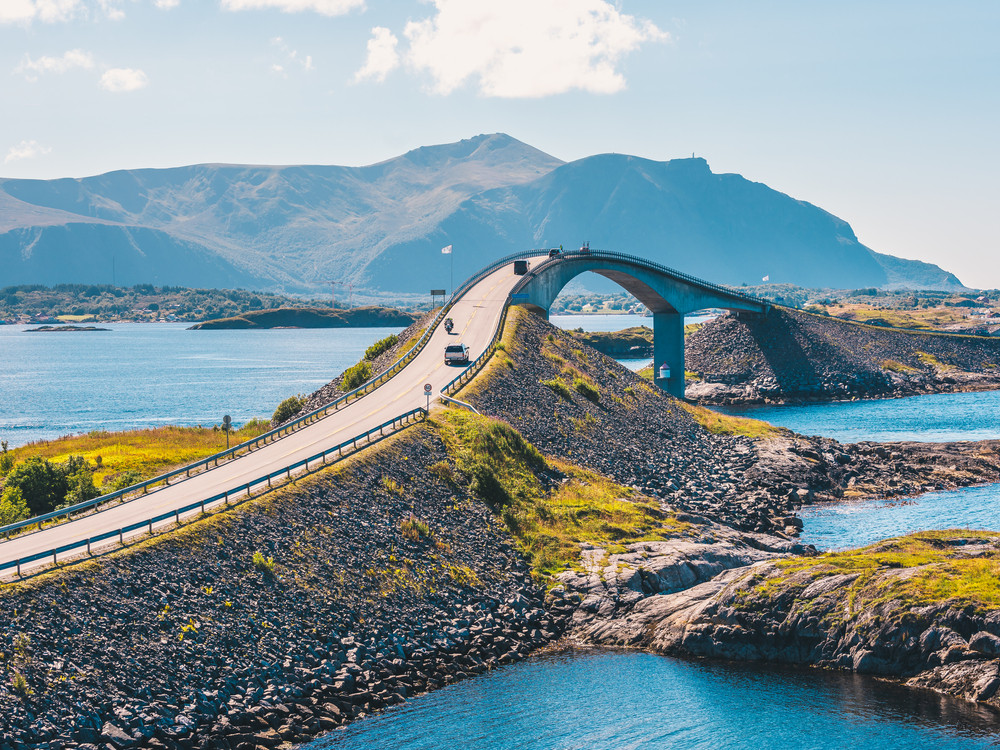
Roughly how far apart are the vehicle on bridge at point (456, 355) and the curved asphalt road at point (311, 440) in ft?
2.91

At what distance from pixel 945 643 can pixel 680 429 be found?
52.9 meters

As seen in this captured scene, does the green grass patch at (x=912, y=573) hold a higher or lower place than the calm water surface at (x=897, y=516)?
higher

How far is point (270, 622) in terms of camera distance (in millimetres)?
42188

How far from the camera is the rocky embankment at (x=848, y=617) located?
42.0 m

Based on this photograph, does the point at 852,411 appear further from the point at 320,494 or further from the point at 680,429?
the point at 320,494

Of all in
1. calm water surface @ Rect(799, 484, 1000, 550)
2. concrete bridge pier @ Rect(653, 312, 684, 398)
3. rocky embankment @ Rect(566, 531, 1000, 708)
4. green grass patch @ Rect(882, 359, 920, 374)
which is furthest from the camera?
green grass patch @ Rect(882, 359, 920, 374)

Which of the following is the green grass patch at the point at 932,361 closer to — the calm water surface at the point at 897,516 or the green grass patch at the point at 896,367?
the green grass patch at the point at 896,367

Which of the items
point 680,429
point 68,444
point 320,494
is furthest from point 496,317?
point 320,494

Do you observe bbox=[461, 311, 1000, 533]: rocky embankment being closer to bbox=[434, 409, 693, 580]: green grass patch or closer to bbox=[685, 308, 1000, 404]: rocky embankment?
bbox=[434, 409, 693, 580]: green grass patch

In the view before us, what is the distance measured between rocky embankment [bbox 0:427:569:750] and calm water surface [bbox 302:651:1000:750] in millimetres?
2266

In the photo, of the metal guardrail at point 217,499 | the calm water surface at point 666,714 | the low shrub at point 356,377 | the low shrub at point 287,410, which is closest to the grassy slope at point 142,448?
the low shrub at point 287,410

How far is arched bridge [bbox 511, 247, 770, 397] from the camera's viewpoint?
122m

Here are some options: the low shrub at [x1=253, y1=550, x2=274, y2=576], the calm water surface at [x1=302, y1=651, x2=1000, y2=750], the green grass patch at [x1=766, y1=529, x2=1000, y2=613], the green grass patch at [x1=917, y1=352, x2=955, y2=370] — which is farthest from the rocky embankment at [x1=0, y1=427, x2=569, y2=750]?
the green grass patch at [x1=917, y1=352, x2=955, y2=370]

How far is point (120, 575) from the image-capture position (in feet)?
132
